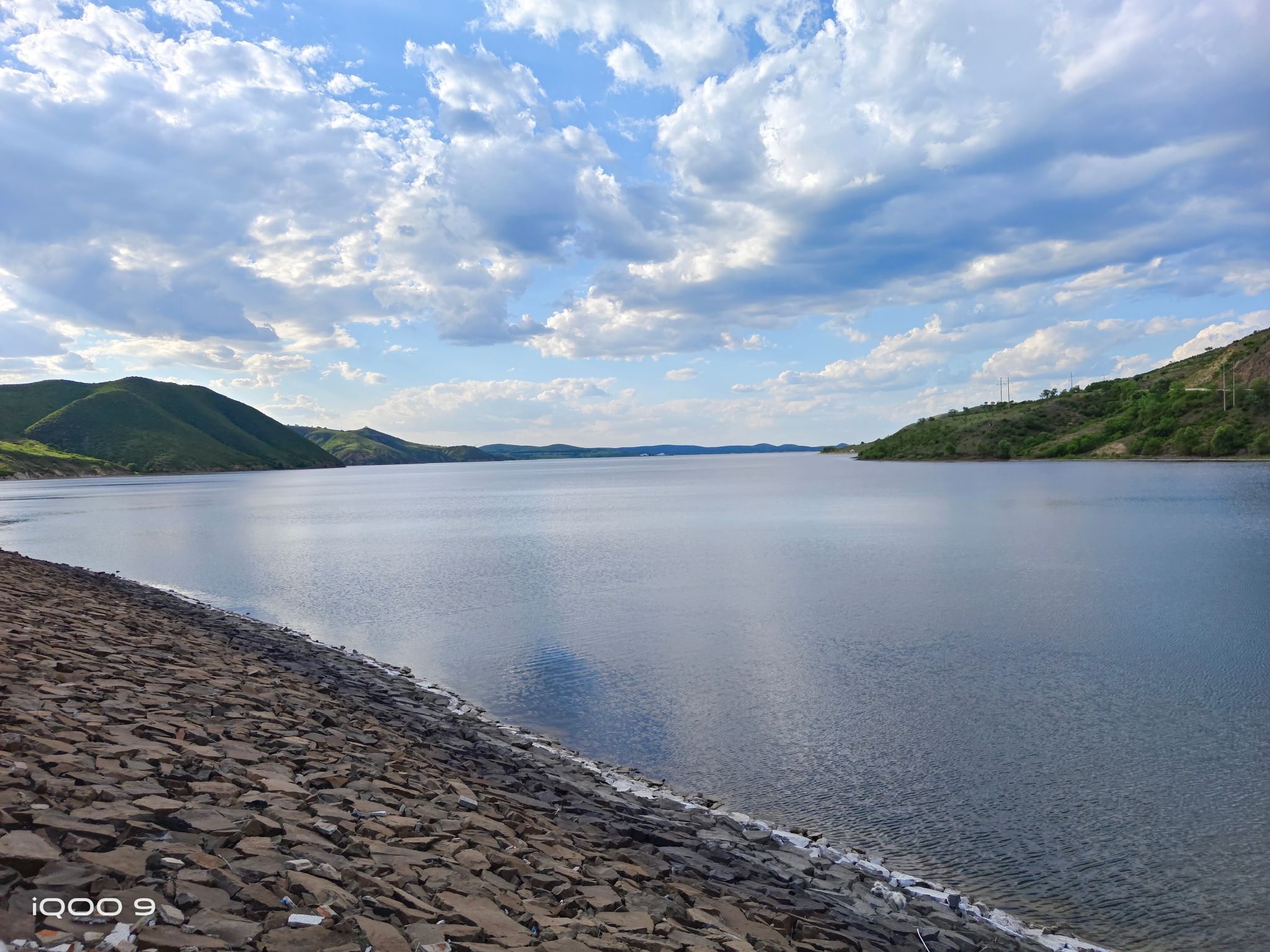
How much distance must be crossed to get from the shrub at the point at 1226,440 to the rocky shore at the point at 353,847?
222230 millimetres

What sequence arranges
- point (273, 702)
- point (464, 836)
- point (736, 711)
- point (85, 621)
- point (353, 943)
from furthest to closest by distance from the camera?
point (85, 621) → point (736, 711) → point (273, 702) → point (464, 836) → point (353, 943)

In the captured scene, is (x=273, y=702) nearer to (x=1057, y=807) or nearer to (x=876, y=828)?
(x=876, y=828)

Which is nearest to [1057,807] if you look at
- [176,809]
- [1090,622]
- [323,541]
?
[176,809]

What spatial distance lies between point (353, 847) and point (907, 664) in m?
21.1

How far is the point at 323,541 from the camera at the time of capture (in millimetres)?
73188

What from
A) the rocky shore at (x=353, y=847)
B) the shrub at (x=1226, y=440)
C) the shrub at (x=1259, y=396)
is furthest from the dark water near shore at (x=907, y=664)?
the shrub at (x=1259, y=396)

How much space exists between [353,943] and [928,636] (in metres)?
27.1

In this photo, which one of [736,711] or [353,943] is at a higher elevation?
[353,943]

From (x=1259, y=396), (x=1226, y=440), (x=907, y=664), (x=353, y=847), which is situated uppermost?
(x=1259, y=396)

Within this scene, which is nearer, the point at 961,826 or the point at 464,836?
the point at 464,836

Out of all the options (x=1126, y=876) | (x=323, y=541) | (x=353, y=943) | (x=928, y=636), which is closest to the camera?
(x=353, y=943)

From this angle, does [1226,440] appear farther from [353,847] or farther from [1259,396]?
[353,847]

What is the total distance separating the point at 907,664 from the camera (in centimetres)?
2631

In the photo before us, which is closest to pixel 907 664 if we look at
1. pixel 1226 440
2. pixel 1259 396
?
Result: pixel 1226 440
